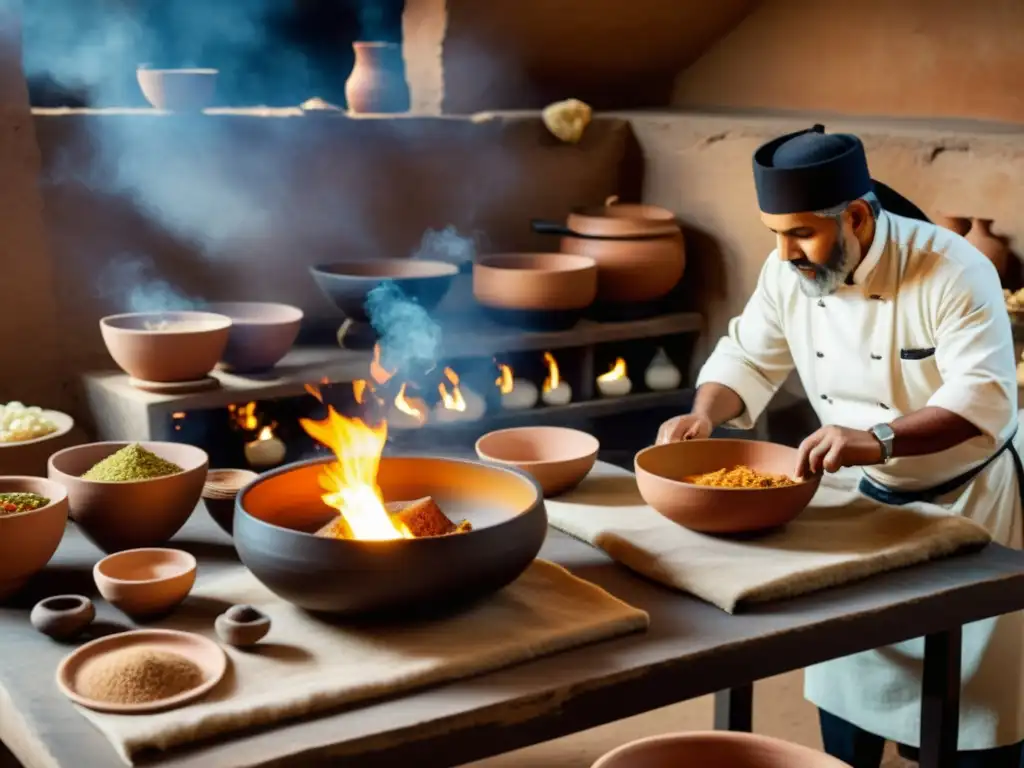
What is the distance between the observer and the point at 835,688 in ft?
9.36

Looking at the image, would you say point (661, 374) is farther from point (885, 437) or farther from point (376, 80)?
point (885, 437)

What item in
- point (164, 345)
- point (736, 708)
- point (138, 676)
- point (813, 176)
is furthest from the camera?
point (164, 345)

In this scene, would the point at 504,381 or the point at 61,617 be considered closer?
the point at 61,617

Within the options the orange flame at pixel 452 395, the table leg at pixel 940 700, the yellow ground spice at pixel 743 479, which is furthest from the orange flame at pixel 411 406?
the table leg at pixel 940 700

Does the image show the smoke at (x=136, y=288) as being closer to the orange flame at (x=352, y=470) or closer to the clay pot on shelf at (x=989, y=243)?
the orange flame at (x=352, y=470)

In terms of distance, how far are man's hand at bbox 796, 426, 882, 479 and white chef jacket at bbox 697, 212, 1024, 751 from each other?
0.26 metres

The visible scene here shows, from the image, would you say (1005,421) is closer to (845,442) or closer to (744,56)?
(845,442)

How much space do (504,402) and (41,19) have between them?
226cm

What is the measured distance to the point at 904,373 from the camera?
2.63 metres

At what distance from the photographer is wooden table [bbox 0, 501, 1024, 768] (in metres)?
1.46

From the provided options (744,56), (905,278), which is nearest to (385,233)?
(744,56)

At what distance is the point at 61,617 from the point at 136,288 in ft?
7.67

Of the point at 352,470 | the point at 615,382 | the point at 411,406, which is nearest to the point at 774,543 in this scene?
the point at 352,470

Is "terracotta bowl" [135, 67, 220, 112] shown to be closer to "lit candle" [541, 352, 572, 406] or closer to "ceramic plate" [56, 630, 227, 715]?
"lit candle" [541, 352, 572, 406]
